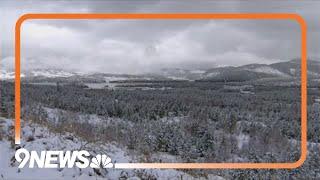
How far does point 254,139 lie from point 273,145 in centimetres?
430

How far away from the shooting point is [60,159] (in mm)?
7496

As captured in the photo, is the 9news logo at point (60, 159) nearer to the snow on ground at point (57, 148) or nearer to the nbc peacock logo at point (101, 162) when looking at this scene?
the nbc peacock logo at point (101, 162)

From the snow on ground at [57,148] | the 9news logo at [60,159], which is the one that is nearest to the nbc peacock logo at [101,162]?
the 9news logo at [60,159]

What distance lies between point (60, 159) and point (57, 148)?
712 millimetres

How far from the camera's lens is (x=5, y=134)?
27.9 ft

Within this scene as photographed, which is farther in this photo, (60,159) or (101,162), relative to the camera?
(101,162)

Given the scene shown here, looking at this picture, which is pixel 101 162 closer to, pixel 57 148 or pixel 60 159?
pixel 60 159

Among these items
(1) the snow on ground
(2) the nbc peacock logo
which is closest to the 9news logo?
(2) the nbc peacock logo

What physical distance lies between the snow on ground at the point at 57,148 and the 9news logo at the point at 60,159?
148 millimetres

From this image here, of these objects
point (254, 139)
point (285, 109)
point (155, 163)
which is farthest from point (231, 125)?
point (155, 163)

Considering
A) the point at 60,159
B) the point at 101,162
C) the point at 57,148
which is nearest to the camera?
the point at 60,159

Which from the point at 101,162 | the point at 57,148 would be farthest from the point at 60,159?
the point at 101,162

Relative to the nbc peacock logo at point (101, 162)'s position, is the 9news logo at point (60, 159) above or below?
above

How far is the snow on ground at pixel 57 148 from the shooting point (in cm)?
689
